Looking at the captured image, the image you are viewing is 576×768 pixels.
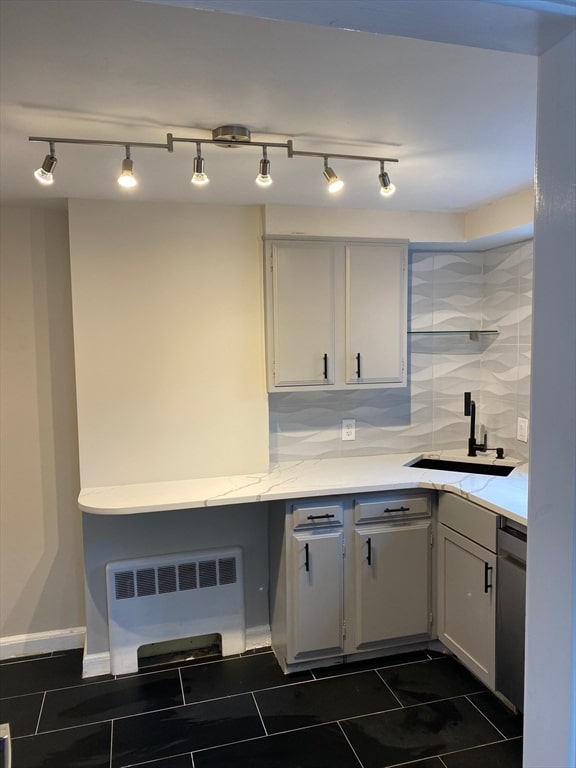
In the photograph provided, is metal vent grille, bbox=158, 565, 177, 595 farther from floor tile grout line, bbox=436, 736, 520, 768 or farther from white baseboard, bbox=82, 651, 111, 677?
floor tile grout line, bbox=436, 736, 520, 768

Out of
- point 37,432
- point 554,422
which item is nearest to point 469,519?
point 554,422

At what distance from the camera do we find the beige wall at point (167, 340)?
8.84 feet

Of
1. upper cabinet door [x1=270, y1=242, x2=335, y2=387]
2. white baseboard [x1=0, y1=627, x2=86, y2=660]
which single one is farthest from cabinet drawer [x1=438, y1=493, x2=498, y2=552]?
white baseboard [x1=0, y1=627, x2=86, y2=660]

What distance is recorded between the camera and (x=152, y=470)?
281cm

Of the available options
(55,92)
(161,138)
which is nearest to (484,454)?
(161,138)

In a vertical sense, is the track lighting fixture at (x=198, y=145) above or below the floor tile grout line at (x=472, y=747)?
above

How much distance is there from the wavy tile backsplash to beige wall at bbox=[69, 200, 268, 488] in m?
0.33

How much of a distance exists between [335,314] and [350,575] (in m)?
1.30

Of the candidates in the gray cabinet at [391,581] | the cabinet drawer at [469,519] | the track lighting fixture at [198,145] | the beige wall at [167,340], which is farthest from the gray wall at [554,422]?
the beige wall at [167,340]

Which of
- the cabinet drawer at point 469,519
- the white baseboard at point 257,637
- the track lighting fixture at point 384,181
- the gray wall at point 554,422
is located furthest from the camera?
the white baseboard at point 257,637

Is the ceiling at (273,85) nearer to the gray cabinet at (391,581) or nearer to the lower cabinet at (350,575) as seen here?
the lower cabinet at (350,575)

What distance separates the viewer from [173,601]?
2.86 meters

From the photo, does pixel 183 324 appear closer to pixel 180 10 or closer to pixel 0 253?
pixel 0 253

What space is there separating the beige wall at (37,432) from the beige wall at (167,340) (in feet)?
0.78
